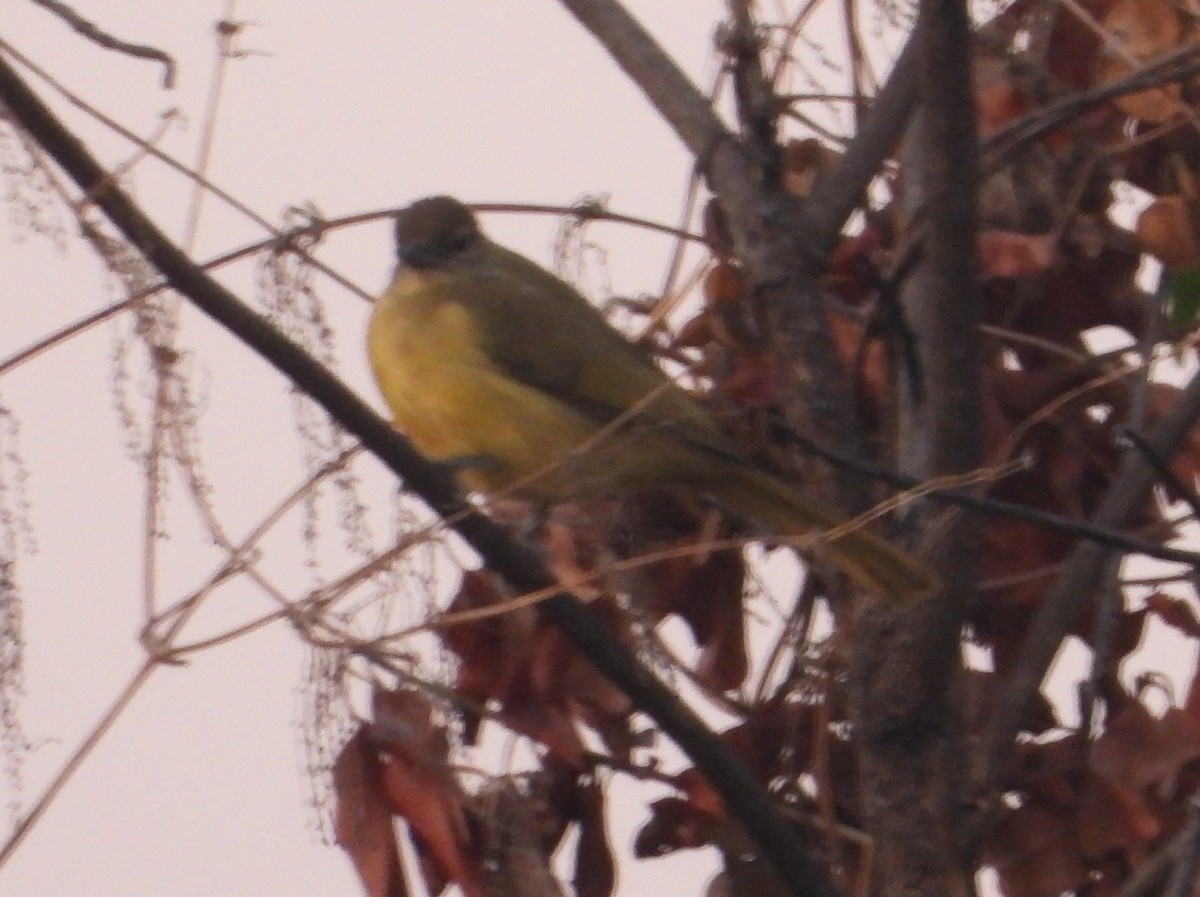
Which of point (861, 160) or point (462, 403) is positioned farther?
point (462, 403)

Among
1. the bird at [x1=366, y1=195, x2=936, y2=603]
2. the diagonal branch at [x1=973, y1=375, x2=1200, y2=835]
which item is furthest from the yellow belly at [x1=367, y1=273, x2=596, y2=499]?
→ the diagonal branch at [x1=973, y1=375, x2=1200, y2=835]

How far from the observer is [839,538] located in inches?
70.7

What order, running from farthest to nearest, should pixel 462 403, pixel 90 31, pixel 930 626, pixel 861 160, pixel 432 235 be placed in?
pixel 432 235, pixel 462 403, pixel 861 160, pixel 930 626, pixel 90 31

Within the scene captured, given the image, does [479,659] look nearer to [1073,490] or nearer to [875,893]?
[875,893]

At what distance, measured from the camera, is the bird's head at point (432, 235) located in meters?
2.67

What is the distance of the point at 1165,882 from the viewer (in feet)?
5.54

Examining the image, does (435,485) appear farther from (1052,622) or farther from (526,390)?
(526,390)

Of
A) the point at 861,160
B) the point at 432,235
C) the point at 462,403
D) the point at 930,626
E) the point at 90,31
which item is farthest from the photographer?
the point at 432,235

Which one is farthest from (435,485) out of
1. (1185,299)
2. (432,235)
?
(432,235)

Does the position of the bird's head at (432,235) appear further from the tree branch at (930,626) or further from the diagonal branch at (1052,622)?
the diagonal branch at (1052,622)

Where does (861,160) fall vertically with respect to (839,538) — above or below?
above

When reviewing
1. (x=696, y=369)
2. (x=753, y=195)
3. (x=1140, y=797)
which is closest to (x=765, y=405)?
(x=696, y=369)

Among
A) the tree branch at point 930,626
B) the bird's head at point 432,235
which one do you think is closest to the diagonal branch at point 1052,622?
the tree branch at point 930,626

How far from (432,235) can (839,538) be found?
41.2 inches
